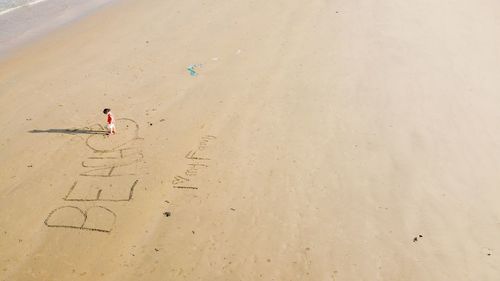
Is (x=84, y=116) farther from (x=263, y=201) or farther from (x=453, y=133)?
(x=453, y=133)

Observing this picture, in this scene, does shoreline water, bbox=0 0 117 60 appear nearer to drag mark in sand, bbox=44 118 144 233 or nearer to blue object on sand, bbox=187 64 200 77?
blue object on sand, bbox=187 64 200 77

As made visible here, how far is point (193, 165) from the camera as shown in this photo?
7449mm

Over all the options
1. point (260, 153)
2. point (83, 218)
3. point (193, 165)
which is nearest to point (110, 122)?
point (193, 165)

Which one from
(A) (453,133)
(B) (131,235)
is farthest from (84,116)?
(A) (453,133)

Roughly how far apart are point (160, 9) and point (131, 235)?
32.4 ft

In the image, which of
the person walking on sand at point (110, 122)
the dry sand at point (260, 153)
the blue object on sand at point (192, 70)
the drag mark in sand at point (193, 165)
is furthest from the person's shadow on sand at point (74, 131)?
the blue object on sand at point (192, 70)

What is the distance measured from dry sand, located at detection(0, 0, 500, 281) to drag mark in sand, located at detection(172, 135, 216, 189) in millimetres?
35

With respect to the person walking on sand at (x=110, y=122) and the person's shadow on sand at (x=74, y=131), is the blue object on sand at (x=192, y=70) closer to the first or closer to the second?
the person walking on sand at (x=110, y=122)

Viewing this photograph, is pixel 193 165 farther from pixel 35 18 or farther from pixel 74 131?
pixel 35 18

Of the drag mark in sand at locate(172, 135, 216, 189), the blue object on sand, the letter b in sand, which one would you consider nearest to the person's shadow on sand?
the drag mark in sand at locate(172, 135, 216, 189)

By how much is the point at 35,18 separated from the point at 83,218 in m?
10.9

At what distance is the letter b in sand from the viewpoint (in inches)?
250

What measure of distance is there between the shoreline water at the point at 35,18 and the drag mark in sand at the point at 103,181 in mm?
6070

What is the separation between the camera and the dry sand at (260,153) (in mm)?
5971
